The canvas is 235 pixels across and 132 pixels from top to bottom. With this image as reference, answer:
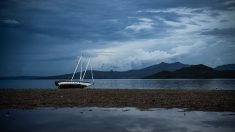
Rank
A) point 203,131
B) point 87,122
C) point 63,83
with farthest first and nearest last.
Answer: point 63,83 < point 87,122 < point 203,131

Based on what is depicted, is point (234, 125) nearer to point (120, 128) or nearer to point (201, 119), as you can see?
point (201, 119)

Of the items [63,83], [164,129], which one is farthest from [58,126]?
[63,83]

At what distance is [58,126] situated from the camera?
17406 mm

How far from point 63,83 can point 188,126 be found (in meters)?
60.8

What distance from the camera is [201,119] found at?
20.0m

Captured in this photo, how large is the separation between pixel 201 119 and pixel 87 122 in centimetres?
796

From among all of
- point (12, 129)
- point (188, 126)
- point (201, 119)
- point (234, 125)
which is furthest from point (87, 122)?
point (234, 125)

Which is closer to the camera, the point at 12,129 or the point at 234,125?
the point at 12,129

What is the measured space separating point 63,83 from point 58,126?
5876cm

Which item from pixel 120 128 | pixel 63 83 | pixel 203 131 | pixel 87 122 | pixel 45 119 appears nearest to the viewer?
pixel 203 131

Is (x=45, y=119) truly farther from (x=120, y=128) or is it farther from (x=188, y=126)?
(x=188, y=126)

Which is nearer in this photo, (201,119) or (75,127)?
(75,127)

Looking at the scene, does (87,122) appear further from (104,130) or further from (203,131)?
(203,131)

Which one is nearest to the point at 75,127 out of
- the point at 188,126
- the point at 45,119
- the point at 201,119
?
the point at 45,119
